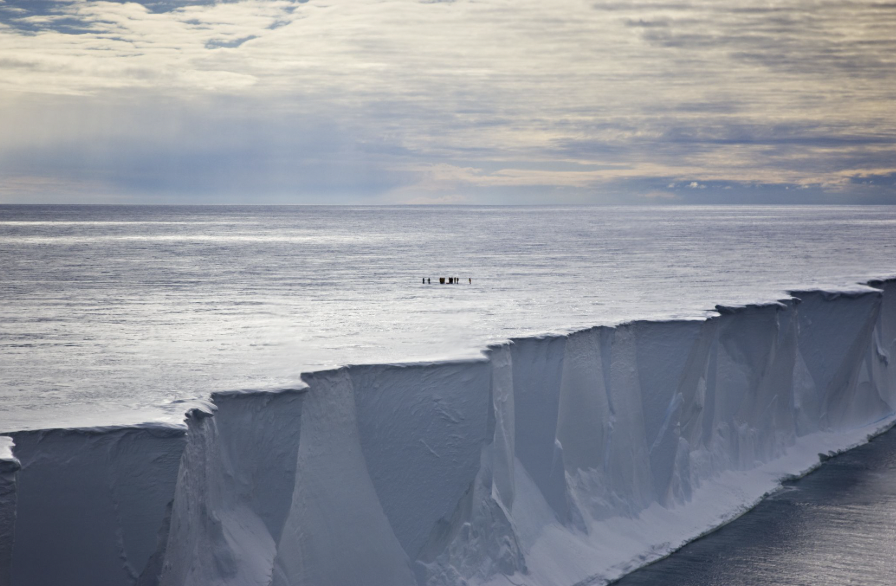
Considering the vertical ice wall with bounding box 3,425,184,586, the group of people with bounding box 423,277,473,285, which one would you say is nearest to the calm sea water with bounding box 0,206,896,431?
the group of people with bounding box 423,277,473,285

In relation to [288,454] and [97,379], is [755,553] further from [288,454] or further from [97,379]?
[97,379]

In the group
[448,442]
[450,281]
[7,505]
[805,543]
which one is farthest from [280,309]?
[7,505]

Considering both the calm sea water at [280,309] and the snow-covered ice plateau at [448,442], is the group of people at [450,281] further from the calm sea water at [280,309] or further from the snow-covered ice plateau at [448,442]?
the snow-covered ice plateau at [448,442]

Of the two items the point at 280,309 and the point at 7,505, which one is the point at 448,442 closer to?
the point at 7,505

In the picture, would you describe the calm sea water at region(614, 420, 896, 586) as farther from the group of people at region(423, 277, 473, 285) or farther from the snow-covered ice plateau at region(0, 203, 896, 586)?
the group of people at region(423, 277, 473, 285)

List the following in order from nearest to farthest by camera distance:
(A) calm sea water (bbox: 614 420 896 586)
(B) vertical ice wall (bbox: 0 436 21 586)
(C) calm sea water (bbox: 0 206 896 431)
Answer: (B) vertical ice wall (bbox: 0 436 21 586) → (C) calm sea water (bbox: 0 206 896 431) → (A) calm sea water (bbox: 614 420 896 586)

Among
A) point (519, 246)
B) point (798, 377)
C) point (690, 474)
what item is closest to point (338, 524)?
point (690, 474)

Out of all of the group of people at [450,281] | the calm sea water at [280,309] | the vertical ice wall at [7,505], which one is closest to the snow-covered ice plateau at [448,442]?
the vertical ice wall at [7,505]
